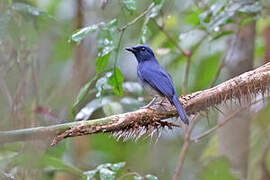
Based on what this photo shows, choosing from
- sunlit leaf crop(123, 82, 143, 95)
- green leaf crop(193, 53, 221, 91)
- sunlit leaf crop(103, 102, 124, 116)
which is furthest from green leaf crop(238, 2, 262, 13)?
sunlit leaf crop(103, 102, 124, 116)

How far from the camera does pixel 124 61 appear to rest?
6477 mm

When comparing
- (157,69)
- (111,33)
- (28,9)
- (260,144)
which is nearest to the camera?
(111,33)

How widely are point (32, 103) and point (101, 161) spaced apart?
123cm

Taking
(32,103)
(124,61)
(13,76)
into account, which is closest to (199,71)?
(124,61)

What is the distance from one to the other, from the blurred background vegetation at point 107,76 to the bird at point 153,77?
156mm

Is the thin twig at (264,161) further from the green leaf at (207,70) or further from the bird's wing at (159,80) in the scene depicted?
the bird's wing at (159,80)

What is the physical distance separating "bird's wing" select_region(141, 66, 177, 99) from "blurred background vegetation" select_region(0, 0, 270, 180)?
178 mm

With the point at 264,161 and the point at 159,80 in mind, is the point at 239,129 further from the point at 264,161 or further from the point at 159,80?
the point at 159,80

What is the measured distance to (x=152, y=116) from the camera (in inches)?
120

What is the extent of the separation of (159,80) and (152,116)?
1258mm

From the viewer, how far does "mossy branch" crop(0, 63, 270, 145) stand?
2748 millimetres

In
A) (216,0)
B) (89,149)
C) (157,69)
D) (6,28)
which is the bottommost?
(89,149)

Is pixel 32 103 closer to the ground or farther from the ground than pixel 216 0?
closer to the ground

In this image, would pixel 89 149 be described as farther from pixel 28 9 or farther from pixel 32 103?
pixel 28 9
